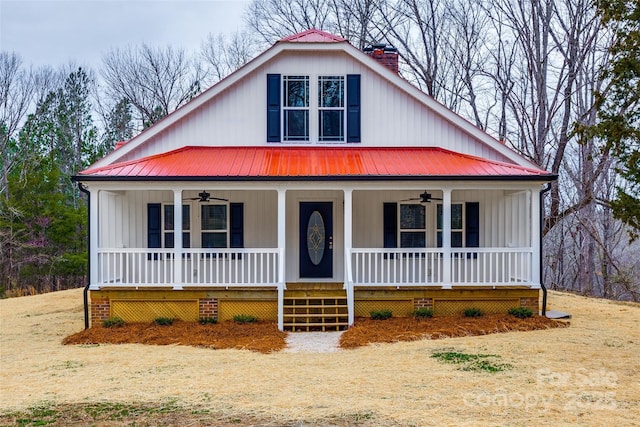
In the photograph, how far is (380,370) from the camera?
344 inches

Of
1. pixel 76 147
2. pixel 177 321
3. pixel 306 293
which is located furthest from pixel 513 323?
pixel 76 147

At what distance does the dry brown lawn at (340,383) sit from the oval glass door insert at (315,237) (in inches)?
168

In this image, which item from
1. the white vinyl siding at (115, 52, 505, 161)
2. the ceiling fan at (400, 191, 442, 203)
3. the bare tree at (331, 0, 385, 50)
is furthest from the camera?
the bare tree at (331, 0, 385, 50)

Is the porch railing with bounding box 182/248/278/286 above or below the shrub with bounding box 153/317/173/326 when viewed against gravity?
above

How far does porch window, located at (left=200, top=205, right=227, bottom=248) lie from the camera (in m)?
14.7

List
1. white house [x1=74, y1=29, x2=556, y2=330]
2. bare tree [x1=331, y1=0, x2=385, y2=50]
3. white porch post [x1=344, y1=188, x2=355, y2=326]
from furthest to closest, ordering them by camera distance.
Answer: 1. bare tree [x1=331, y1=0, x2=385, y2=50]
2. white house [x1=74, y1=29, x2=556, y2=330]
3. white porch post [x1=344, y1=188, x2=355, y2=326]

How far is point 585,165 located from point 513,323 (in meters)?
14.6

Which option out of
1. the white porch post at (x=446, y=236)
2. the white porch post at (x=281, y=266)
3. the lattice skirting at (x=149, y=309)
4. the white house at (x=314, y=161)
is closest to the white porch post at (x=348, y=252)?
the white house at (x=314, y=161)

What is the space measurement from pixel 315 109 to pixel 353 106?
0.93m

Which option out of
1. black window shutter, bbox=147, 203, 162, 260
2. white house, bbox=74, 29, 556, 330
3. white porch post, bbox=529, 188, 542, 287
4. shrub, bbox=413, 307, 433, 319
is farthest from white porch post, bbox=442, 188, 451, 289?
black window shutter, bbox=147, 203, 162, 260

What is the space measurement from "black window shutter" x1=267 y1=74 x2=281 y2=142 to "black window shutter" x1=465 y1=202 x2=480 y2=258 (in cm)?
503

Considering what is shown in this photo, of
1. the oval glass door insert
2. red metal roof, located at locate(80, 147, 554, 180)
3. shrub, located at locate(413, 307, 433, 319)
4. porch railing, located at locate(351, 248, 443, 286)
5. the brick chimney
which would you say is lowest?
shrub, located at locate(413, 307, 433, 319)

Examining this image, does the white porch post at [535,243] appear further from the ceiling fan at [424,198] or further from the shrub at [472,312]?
the ceiling fan at [424,198]

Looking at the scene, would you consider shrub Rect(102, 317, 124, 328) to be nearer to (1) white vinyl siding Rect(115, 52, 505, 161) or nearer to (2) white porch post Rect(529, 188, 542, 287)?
(1) white vinyl siding Rect(115, 52, 505, 161)
